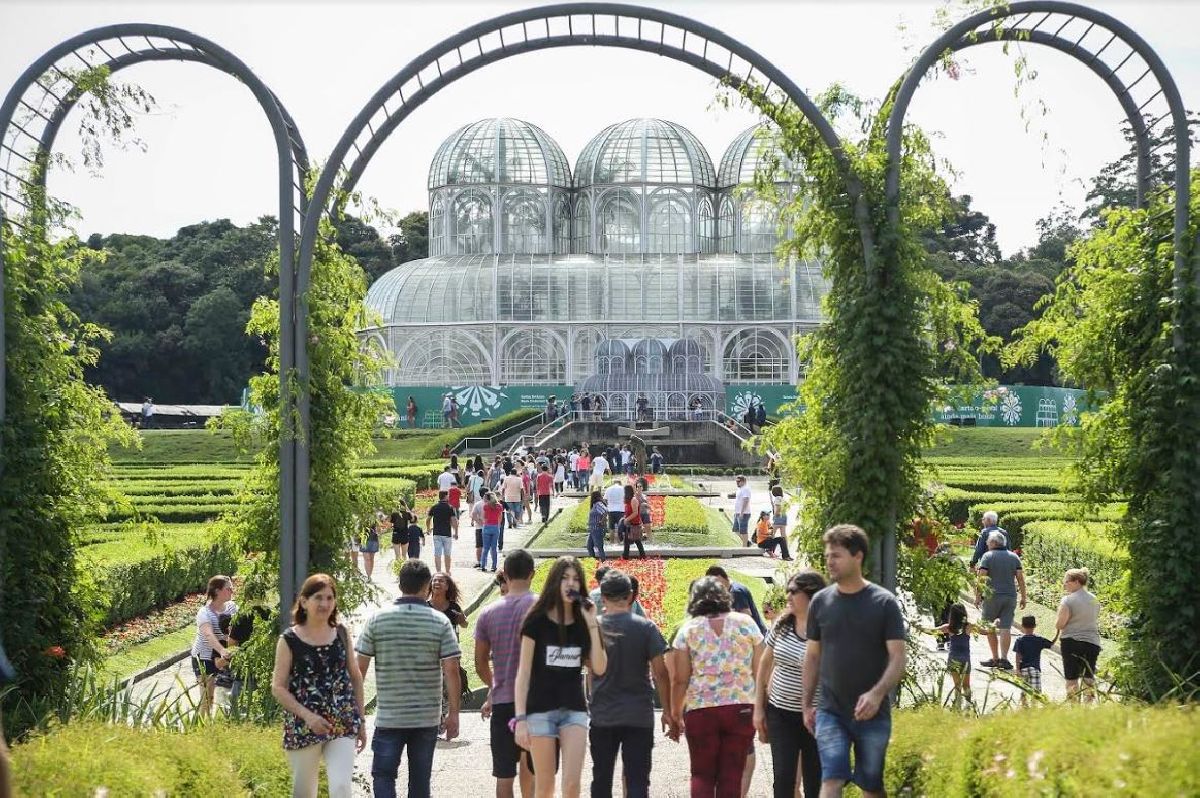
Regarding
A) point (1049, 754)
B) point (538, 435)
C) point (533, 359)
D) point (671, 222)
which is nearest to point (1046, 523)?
point (1049, 754)

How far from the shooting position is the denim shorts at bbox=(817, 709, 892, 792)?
5.98 metres

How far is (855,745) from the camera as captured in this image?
6.04 metres

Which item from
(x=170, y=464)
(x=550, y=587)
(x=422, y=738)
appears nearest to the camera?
(x=550, y=587)

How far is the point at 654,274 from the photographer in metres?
55.5

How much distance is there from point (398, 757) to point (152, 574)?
9.93m

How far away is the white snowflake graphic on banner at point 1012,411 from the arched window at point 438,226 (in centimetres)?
2489

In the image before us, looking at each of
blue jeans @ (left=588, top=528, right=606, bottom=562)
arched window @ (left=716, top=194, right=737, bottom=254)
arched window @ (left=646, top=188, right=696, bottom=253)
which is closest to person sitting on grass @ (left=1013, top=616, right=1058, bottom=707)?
blue jeans @ (left=588, top=528, right=606, bottom=562)

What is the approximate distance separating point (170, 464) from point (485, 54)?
31198 mm

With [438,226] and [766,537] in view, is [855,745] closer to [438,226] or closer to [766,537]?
[766,537]

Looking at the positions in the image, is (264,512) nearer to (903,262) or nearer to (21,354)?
(21,354)

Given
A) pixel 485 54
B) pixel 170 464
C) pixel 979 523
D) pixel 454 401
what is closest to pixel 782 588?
pixel 485 54

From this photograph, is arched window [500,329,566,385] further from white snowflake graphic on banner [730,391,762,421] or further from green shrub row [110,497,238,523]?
green shrub row [110,497,238,523]

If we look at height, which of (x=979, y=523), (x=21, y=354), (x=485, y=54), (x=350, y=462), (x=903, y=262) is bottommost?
(x=979, y=523)

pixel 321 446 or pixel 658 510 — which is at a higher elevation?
pixel 321 446
